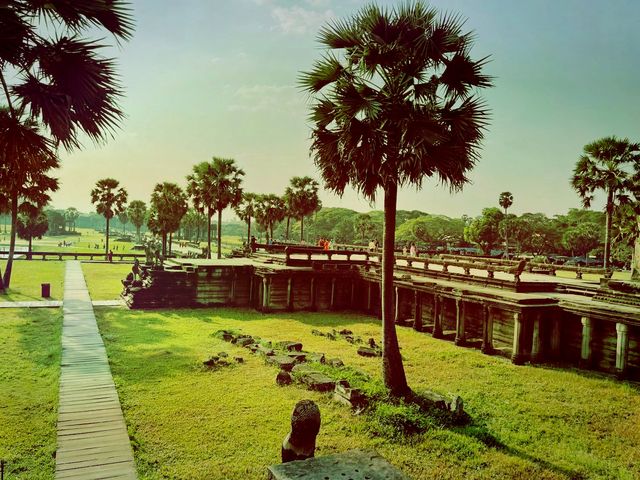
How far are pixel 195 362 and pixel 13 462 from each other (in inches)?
311

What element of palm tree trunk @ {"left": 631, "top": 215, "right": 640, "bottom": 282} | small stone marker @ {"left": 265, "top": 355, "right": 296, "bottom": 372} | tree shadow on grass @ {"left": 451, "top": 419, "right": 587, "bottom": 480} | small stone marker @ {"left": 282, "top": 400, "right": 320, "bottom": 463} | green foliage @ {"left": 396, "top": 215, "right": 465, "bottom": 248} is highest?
green foliage @ {"left": 396, "top": 215, "right": 465, "bottom": 248}

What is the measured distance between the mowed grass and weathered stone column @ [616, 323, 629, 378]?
0.59m

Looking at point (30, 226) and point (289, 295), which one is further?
point (30, 226)

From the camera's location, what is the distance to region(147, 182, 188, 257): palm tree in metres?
58.0

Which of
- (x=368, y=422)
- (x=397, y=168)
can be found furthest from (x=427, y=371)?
(x=397, y=168)

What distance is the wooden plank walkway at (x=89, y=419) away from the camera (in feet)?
28.8

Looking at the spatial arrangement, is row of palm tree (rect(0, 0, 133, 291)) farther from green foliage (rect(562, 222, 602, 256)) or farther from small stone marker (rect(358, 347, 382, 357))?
green foliage (rect(562, 222, 602, 256))

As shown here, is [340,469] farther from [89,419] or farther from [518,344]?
[518,344]

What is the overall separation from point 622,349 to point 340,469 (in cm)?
1404

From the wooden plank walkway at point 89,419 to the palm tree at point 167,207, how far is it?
3958cm

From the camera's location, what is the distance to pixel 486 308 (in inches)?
766

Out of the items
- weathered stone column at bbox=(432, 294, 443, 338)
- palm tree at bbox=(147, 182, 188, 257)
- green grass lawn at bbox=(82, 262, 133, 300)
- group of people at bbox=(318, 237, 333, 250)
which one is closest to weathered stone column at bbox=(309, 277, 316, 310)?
group of people at bbox=(318, 237, 333, 250)

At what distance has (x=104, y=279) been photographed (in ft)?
133

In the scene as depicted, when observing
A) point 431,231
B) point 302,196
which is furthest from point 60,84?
point 431,231
